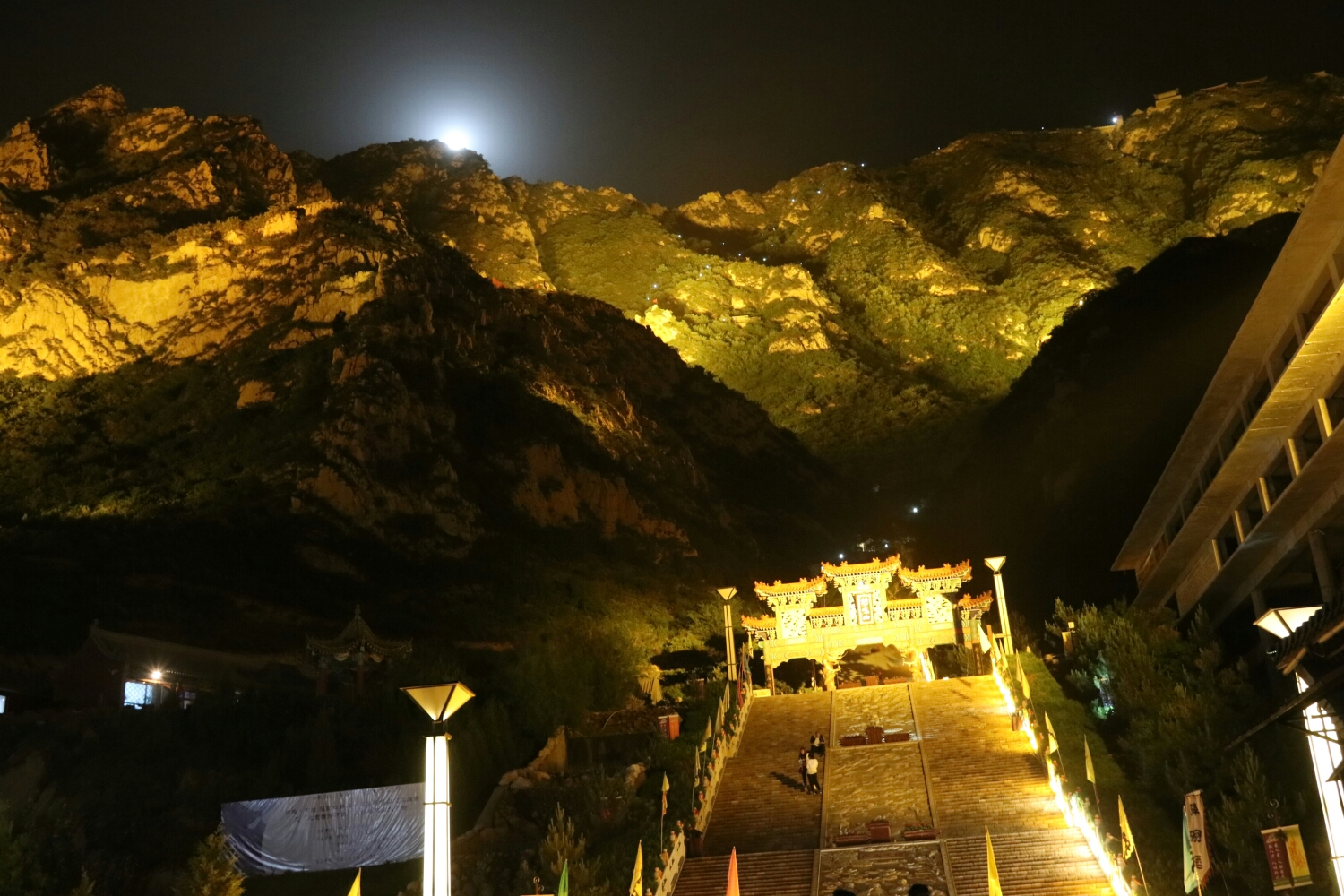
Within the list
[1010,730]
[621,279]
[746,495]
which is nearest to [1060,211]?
[621,279]

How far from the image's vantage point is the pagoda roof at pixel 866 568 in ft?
104

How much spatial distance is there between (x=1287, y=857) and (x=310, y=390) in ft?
168

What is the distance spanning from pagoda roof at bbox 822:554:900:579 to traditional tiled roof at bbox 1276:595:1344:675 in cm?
2076

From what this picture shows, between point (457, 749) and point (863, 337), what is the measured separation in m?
76.7

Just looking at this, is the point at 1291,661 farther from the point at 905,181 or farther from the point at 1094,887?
the point at 905,181

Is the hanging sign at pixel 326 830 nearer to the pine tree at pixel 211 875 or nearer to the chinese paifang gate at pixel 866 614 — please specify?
the pine tree at pixel 211 875

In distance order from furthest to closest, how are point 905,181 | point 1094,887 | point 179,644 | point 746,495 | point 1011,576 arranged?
point 905,181
point 746,495
point 1011,576
point 179,644
point 1094,887

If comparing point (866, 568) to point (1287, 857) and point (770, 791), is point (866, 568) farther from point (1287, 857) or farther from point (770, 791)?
point (1287, 857)

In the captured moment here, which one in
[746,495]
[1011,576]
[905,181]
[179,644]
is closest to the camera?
[179,644]

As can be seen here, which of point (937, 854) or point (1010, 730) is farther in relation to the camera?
point (1010, 730)

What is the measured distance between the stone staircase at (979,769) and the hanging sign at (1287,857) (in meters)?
5.26

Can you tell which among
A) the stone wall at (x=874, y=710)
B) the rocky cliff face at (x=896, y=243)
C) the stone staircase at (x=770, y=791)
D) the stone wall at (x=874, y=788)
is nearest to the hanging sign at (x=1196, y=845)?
the stone wall at (x=874, y=788)

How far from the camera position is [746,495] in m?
72.2

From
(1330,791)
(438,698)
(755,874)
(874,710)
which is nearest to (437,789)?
(438,698)
